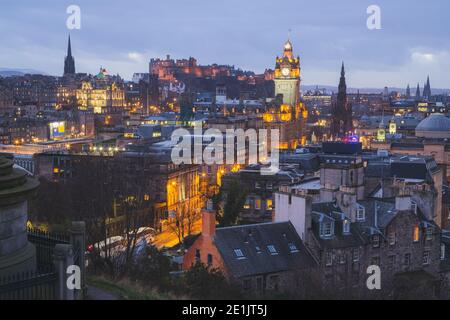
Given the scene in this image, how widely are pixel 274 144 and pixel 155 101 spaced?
63.8m

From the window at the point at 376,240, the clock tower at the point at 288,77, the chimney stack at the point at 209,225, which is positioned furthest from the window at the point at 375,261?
the clock tower at the point at 288,77

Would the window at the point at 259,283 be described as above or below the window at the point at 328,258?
below

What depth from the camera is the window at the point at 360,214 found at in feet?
94.8

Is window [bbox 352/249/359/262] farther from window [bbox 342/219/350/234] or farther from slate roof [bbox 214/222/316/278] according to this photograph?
slate roof [bbox 214/222/316/278]

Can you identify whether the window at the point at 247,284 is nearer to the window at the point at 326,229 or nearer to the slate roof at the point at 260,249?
the slate roof at the point at 260,249

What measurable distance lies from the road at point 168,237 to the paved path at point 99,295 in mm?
25063

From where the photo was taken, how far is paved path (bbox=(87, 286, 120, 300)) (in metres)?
14.7

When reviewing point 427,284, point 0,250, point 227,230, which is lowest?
point 427,284

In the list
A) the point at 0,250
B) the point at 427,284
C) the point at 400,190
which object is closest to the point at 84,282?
the point at 0,250

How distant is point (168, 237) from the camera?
44.6m

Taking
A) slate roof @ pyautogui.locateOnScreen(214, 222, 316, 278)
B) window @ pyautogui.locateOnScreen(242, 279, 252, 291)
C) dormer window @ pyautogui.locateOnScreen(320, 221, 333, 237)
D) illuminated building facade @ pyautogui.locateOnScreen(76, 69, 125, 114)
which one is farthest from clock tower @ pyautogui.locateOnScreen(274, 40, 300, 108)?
window @ pyautogui.locateOnScreen(242, 279, 252, 291)

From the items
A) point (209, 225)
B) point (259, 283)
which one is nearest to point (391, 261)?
point (259, 283)
